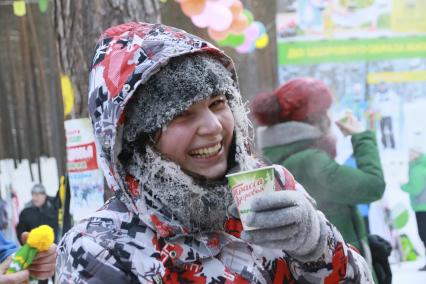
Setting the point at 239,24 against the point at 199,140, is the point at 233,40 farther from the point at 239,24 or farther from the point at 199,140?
the point at 199,140

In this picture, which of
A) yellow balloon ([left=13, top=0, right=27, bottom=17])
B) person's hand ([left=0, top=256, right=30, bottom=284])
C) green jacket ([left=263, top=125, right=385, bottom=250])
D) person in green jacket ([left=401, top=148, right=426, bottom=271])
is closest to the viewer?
person's hand ([left=0, top=256, right=30, bottom=284])

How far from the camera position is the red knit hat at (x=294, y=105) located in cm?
351

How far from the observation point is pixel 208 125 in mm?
1467

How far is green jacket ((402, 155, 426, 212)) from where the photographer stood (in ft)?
21.0

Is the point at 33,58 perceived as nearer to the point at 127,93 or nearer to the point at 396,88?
the point at 396,88

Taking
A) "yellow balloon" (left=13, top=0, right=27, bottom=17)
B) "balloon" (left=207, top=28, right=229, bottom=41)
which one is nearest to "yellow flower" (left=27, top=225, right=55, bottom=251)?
"balloon" (left=207, top=28, right=229, bottom=41)

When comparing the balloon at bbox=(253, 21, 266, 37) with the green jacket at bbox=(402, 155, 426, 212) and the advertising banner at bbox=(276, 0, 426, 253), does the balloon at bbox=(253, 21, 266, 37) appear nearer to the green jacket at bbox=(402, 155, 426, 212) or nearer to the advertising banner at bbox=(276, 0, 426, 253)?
the advertising banner at bbox=(276, 0, 426, 253)

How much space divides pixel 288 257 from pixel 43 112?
21.0ft

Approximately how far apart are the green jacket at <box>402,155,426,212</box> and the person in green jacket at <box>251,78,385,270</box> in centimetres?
312

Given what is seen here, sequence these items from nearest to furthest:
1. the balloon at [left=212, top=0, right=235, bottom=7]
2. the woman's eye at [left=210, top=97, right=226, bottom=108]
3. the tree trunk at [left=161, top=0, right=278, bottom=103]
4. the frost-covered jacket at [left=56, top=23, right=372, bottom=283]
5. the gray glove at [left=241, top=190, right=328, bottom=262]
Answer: the gray glove at [left=241, top=190, right=328, bottom=262] < the frost-covered jacket at [left=56, top=23, right=372, bottom=283] < the woman's eye at [left=210, top=97, right=226, bottom=108] < the balloon at [left=212, top=0, right=235, bottom=7] < the tree trunk at [left=161, top=0, right=278, bottom=103]

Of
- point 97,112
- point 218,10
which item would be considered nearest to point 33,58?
point 218,10

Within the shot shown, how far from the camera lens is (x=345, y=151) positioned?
6.11 metres

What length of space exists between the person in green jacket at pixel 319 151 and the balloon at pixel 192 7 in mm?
2694

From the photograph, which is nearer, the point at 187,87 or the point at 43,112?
the point at 187,87
